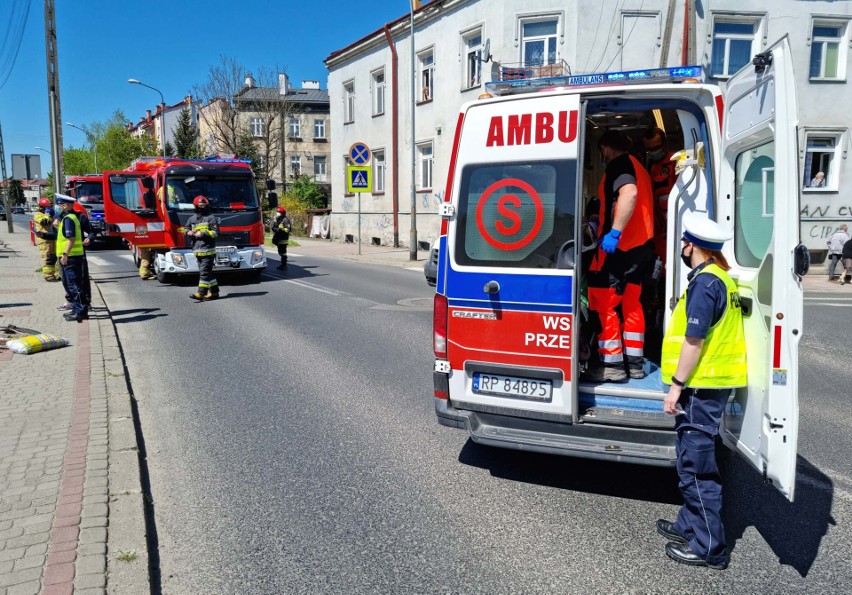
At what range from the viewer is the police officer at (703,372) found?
10.4ft

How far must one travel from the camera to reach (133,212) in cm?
1462

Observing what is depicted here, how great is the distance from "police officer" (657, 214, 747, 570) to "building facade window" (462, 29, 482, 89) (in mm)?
20822

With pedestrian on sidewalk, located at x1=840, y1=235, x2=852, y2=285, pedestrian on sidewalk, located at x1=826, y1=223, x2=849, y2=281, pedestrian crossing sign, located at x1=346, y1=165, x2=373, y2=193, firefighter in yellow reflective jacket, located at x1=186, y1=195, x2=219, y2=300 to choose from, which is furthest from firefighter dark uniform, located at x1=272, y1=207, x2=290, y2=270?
pedestrian on sidewalk, located at x1=826, y1=223, x2=849, y2=281

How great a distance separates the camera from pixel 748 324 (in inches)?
136

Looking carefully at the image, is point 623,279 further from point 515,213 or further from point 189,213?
point 189,213

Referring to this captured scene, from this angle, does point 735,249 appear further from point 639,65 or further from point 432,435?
point 639,65

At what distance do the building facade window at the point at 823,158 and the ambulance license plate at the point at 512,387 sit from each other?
19.5 metres

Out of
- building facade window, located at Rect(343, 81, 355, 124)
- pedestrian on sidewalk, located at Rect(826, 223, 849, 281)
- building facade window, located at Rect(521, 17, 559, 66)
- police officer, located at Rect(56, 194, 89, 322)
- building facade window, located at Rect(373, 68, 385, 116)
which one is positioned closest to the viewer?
police officer, located at Rect(56, 194, 89, 322)

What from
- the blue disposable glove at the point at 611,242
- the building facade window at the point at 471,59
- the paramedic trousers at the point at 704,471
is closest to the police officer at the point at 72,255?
the blue disposable glove at the point at 611,242

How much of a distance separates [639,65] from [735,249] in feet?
57.8

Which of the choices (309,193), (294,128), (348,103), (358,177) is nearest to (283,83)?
(294,128)

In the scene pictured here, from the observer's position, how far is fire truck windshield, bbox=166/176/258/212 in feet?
46.0

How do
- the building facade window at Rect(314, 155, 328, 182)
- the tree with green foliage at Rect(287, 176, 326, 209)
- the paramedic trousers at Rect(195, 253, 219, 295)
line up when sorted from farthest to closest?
the building facade window at Rect(314, 155, 328, 182) < the tree with green foliage at Rect(287, 176, 326, 209) < the paramedic trousers at Rect(195, 253, 219, 295)

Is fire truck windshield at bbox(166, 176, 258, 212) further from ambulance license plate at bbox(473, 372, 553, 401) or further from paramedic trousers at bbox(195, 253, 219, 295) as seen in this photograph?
ambulance license plate at bbox(473, 372, 553, 401)
